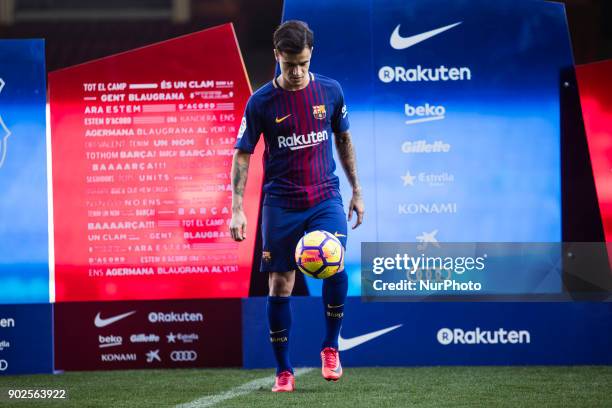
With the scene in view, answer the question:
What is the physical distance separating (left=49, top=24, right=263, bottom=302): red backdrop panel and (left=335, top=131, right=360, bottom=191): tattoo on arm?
57.2 inches

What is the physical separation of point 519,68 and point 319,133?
202 cm

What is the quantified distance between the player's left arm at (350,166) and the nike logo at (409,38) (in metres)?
1.41

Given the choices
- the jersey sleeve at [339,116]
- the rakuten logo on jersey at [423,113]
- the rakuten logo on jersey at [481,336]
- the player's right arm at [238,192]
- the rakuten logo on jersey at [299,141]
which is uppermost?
the rakuten logo on jersey at [423,113]

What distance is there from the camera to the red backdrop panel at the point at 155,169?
24.5ft

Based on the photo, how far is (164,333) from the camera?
7.53 metres

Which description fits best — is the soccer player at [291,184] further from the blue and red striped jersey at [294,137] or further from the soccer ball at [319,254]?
the soccer ball at [319,254]

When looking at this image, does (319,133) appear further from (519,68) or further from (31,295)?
(31,295)

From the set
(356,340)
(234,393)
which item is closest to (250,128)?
(234,393)

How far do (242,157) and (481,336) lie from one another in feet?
7.43

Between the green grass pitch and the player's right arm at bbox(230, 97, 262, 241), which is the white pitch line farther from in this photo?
the player's right arm at bbox(230, 97, 262, 241)

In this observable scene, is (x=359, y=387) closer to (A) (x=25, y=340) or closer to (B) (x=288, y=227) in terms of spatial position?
(B) (x=288, y=227)

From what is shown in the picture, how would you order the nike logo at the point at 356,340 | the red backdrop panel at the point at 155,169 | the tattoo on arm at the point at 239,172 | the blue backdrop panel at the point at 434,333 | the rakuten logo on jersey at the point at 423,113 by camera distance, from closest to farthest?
the tattoo on arm at the point at 239,172, the blue backdrop panel at the point at 434,333, the nike logo at the point at 356,340, the rakuten logo on jersey at the point at 423,113, the red backdrop panel at the point at 155,169

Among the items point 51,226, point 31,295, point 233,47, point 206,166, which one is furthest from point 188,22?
point 31,295

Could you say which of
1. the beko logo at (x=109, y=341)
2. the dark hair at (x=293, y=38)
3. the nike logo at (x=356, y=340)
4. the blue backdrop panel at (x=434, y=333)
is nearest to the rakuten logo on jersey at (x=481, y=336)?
the blue backdrop panel at (x=434, y=333)
